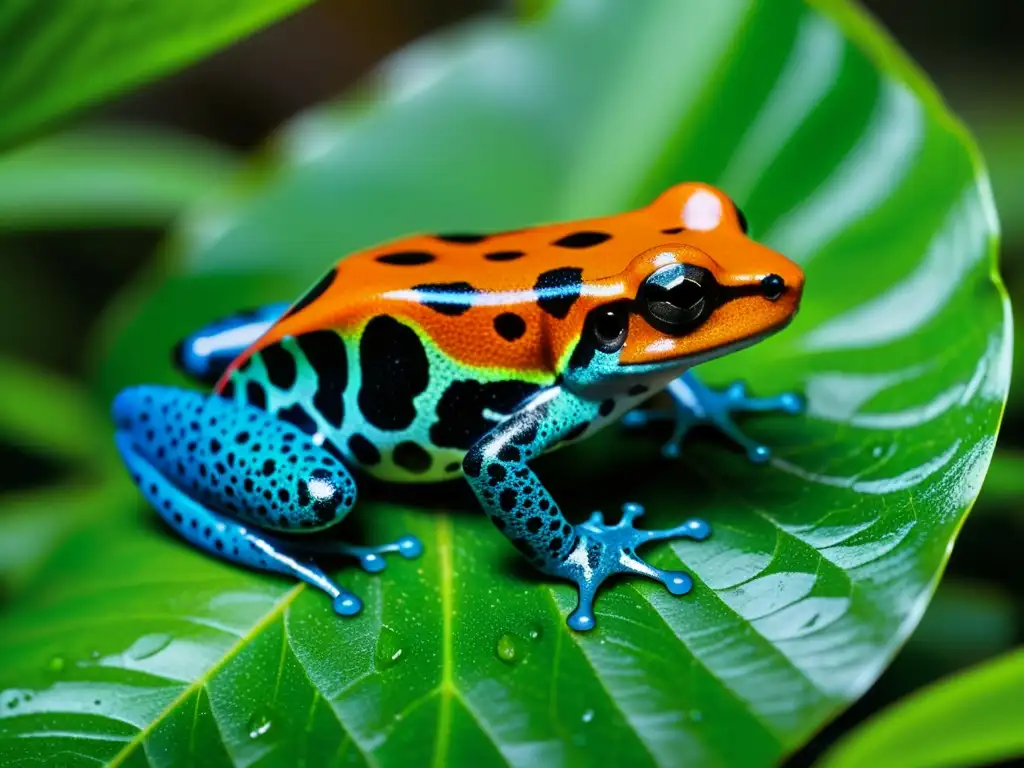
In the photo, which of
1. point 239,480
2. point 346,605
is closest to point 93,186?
point 239,480

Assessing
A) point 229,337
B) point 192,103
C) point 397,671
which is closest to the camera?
point 397,671

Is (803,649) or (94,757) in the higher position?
(803,649)

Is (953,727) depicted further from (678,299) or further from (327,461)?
(327,461)

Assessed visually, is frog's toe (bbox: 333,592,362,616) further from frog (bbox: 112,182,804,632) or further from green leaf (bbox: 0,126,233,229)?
green leaf (bbox: 0,126,233,229)

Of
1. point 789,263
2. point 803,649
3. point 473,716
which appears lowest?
point 473,716

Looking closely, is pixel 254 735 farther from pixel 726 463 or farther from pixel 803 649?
pixel 726 463

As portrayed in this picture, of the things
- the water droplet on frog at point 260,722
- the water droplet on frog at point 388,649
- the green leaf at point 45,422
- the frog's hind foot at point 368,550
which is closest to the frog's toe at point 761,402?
the frog's hind foot at point 368,550

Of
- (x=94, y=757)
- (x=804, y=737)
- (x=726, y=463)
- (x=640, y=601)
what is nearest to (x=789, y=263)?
(x=726, y=463)

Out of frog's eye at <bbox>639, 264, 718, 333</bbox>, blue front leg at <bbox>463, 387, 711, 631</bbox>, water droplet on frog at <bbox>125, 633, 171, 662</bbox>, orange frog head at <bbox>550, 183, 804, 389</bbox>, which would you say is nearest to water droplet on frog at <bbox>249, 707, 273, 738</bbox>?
water droplet on frog at <bbox>125, 633, 171, 662</bbox>
